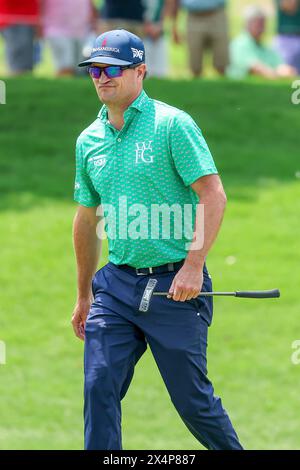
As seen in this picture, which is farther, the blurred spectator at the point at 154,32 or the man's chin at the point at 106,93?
the blurred spectator at the point at 154,32

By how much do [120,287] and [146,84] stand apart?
31.0 ft

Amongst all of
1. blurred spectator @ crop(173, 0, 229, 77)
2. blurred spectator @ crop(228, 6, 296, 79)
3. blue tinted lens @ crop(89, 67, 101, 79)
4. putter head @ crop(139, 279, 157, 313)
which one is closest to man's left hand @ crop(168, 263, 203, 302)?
putter head @ crop(139, 279, 157, 313)

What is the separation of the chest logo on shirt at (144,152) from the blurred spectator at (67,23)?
947 centimetres

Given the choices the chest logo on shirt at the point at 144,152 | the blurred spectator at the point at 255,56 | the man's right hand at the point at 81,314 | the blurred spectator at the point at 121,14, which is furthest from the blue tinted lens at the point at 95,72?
the blurred spectator at the point at 255,56

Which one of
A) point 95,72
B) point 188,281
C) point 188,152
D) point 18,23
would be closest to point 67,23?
point 18,23

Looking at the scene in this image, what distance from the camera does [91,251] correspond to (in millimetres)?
7168

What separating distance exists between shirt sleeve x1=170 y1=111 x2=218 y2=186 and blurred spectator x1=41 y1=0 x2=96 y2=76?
31.3 ft

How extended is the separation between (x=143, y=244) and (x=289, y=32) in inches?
427

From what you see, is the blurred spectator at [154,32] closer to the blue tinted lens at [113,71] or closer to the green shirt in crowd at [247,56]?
the green shirt in crowd at [247,56]

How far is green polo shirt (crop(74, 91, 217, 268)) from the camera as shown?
260 inches

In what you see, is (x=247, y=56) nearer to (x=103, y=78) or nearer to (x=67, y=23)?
(x=67, y=23)

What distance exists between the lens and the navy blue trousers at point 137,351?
6.72 meters

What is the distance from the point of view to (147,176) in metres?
6.64
